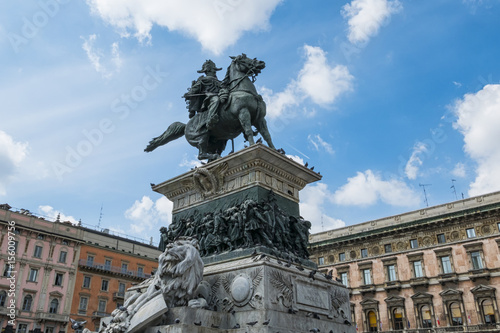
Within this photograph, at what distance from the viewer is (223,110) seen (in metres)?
11.8

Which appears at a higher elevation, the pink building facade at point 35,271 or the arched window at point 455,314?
the pink building facade at point 35,271

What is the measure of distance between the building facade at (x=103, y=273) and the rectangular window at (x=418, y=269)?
28.2 metres

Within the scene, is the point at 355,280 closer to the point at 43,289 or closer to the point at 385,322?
the point at 385,322

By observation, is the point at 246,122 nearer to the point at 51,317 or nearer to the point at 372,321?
the point at 51,317

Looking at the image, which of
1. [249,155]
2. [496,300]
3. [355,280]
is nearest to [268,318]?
[249,155]

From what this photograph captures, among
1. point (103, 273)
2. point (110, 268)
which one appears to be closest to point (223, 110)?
point (103, 273)

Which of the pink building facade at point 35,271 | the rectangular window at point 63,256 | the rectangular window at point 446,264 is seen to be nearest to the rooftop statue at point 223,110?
the pink building facade at point 35,271

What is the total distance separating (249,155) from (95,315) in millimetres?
42323

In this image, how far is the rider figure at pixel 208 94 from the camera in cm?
1177

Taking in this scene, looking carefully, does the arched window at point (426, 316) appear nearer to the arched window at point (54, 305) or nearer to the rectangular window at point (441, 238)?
the rectangular window at point (441, 238)

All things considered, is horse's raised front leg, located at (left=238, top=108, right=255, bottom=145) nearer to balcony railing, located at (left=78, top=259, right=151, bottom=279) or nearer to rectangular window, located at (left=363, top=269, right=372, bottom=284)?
rectangular window, located at (left=363, top=269, right=372, bottom=284)

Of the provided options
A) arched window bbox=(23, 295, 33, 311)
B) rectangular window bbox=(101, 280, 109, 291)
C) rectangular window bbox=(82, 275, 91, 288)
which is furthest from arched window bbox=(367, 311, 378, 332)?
arched window bbox=(23, 295, 33, 311)

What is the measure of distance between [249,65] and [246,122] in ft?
6.09

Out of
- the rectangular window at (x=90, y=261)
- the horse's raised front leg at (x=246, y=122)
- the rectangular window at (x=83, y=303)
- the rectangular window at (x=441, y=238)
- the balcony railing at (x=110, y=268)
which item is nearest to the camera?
the horse's raised front leg at (x=246, y=122)
